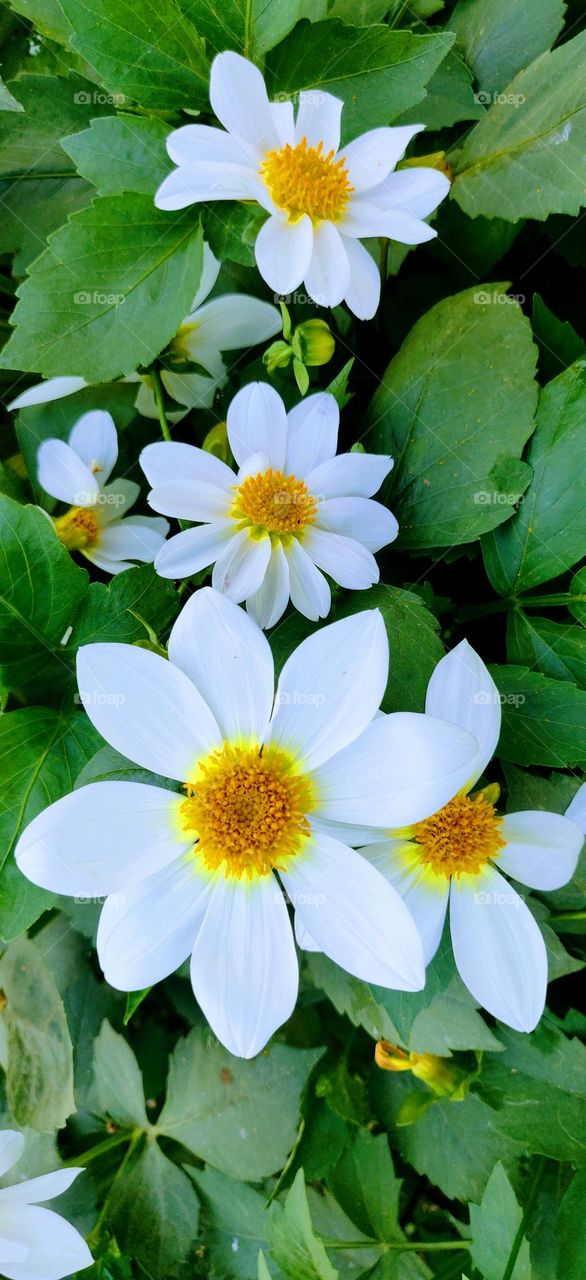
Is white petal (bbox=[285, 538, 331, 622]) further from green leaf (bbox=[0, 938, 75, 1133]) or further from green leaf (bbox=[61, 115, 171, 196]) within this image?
green leaf (bbox=[0, 938, 75, 1133])

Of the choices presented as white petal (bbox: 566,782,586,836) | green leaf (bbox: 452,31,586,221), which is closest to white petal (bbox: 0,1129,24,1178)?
white petal (bbox: 566,782,586,836)

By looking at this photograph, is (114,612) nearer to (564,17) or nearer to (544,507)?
(544,507)

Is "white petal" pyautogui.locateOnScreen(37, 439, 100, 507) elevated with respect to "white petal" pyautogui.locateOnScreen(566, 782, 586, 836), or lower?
elevated

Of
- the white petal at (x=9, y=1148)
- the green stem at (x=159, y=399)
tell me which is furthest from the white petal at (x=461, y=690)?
the white petal at (x=9, y=1148)

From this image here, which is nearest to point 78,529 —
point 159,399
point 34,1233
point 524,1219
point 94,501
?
point 94,501

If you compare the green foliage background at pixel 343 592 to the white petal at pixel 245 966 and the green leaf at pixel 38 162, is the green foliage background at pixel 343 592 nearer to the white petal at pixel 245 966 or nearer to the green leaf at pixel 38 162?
the green leaf at pixel 38 162
